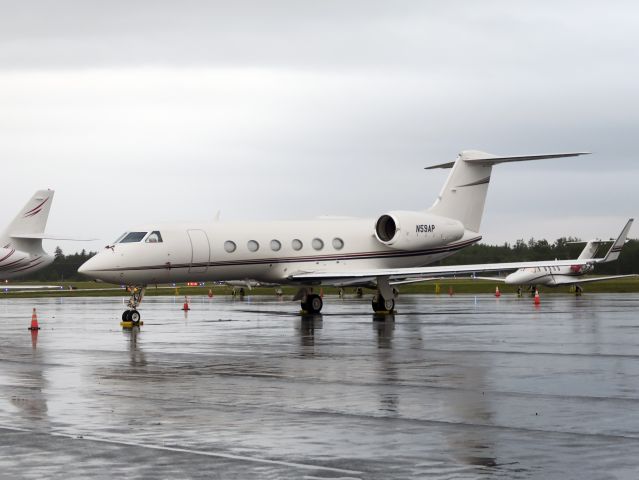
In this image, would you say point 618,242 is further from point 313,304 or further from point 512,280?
point 313,304

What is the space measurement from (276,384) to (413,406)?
3087mm

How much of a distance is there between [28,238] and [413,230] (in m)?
31.9

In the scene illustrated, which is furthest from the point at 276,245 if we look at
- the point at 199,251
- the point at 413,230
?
the point at 413,230

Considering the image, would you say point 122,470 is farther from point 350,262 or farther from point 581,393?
point 350,262

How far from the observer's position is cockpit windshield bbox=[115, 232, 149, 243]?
3325 centimetres

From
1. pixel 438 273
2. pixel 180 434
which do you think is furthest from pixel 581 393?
pixel 438 273

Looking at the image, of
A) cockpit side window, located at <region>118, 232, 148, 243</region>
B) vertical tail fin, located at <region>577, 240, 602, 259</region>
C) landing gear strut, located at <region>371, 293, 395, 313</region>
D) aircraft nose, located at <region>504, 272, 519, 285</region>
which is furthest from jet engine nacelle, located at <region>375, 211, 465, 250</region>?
vertical tail fin, located at <region>577, 240, 602, 259</region>

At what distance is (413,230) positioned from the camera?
37938 millimetres

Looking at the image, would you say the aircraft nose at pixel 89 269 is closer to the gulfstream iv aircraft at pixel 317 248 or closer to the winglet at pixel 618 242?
the gulfstream iv aircraft at pixel 317 248

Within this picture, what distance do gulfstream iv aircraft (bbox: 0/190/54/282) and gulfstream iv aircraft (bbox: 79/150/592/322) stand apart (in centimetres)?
2859

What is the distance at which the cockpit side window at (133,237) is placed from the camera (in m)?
33.2

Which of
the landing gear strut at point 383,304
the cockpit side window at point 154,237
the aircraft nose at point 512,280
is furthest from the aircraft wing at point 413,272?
the aircraft nose at point 512,280

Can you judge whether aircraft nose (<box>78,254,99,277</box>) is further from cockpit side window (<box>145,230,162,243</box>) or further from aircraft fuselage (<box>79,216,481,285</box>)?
cockpit side window (<box>145,230,162,243</box>)

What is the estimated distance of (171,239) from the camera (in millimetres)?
33781
